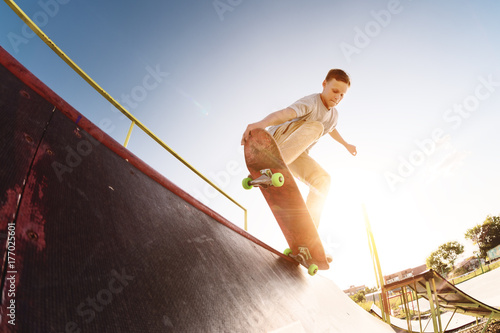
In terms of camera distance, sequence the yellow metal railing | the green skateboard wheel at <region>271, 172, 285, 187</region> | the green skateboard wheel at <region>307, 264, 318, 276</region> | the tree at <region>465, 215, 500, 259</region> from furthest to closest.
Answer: the tree at <region>465, 215, 500, 259</region>
the green skateboard wheel at <region>307, 264, 318, 276</region>
the green skateboard wheel at <region>271, 172, 285, 187</region>
the yellow metal railing

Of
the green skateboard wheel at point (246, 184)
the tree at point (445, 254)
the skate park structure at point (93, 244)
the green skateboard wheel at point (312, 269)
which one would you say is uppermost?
the green skateboard wheel at point (246, 184)

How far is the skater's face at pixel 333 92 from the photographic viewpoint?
301 cm

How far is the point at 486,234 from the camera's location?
43.0 metres

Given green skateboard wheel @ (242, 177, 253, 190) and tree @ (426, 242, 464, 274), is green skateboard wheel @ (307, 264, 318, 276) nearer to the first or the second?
green skateboard wheel @ (242, 177, 253, 190)

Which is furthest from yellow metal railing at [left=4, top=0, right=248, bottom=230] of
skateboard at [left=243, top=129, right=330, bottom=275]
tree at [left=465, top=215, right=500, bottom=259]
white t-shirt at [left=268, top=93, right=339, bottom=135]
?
tree at [left=465, top=215, right=500, bottom=259]

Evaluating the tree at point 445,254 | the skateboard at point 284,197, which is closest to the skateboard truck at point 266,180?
the skateboard at point 284,197

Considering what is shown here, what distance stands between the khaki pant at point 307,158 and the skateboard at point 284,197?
238 millimetres

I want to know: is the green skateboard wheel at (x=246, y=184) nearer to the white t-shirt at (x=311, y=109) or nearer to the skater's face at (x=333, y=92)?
the white t-shirt at (x=311, y=109)

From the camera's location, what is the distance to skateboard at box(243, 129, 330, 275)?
2.30m

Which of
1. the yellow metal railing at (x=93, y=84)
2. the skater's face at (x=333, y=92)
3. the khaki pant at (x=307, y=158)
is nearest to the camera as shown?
the yellow metal railing at (x=93, y=84)

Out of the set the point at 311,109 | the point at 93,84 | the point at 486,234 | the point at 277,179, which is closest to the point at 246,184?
the point at 277,179

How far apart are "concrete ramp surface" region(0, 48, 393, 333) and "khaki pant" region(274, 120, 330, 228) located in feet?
4.79

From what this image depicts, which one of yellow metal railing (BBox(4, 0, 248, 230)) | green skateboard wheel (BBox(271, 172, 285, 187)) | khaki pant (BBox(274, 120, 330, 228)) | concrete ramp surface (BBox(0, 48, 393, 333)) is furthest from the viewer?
khaki pant (BBox(274, 120, 330, 228))

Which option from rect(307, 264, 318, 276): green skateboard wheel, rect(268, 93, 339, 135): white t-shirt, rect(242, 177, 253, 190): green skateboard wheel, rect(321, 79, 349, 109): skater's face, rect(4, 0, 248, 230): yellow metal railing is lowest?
rect(307, 264, 318, 276): green skateboard wheel
